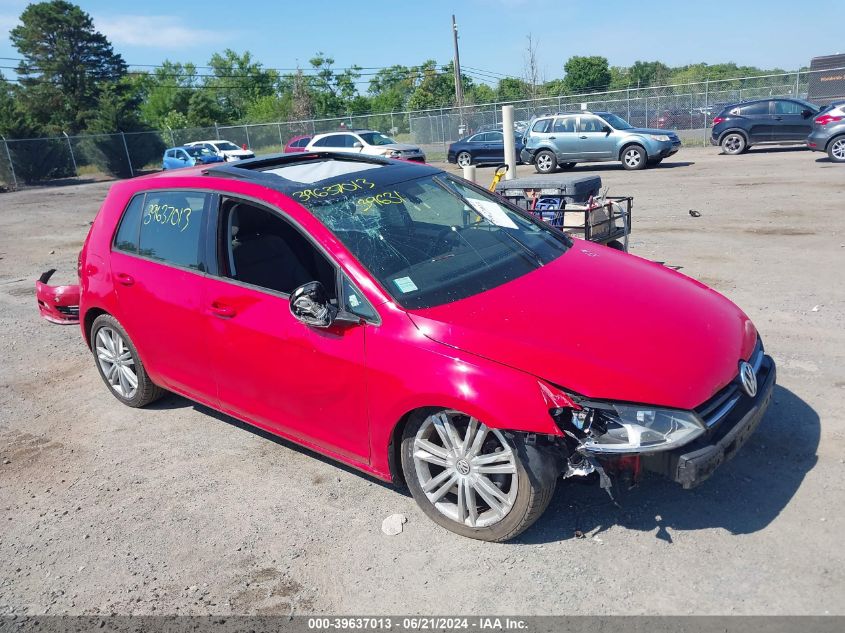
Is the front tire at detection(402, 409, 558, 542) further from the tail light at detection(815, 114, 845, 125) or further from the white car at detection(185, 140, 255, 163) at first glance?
the white car at detection(185, 140, 255, 163)

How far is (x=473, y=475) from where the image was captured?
3.32 meters

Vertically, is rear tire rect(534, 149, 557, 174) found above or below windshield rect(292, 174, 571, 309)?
below

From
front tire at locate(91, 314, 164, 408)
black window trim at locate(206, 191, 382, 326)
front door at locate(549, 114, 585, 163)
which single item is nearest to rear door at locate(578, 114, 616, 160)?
front door at locate(549, 114, 585, 163)

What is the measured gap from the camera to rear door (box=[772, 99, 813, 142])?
20.0 meters

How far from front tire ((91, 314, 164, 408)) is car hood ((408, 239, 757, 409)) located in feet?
8.91

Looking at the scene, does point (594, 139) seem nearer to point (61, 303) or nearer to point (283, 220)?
point (61, 303)

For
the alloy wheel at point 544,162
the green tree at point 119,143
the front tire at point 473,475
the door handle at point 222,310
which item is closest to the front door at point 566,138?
the alloy wheel at point 544,162

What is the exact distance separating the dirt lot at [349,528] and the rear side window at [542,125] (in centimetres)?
1691

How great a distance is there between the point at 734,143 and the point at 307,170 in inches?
796

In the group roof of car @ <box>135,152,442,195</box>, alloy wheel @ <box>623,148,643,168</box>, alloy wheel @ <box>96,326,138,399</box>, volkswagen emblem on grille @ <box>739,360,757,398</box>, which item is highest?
roof of car @ <box>135,152,442,195</box>

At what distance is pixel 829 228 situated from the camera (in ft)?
31.3

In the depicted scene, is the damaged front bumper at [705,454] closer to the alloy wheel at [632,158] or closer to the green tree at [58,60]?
the alloy wheel at [632,158]

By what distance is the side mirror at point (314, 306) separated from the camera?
3520mm

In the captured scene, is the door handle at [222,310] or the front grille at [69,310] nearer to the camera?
the door handle at [222,310]
